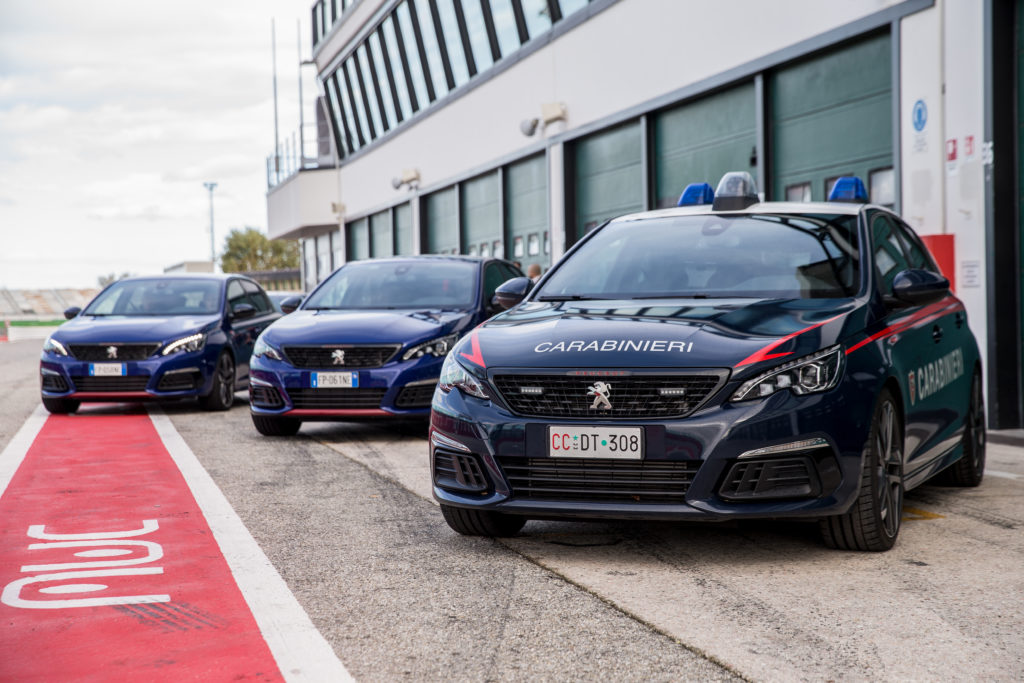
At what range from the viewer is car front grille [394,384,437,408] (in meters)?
9.87

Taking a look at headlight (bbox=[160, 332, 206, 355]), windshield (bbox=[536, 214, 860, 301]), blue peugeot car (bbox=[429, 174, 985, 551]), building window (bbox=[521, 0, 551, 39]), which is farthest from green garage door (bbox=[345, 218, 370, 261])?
blue peugeot car (bbox=[429, 174, 985, 551])

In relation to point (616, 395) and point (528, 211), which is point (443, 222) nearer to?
point (528, 211)

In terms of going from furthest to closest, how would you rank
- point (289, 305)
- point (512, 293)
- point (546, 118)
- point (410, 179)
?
point (410, 179) < point (546, 118) < point (289, 305) < point (512, 293)

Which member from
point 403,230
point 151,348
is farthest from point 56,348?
point 403,230

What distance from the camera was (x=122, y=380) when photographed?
12484 millimetres

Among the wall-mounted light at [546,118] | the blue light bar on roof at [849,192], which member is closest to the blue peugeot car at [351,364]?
the blue light bar on roof at [849,192]

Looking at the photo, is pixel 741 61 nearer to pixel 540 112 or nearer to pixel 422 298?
pixel 422 298

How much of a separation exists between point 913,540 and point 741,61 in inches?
367

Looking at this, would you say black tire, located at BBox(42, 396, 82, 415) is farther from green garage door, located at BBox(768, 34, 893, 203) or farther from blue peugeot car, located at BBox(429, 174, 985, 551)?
blue peugeot car, located at BBox(429, 174, 985, 551)

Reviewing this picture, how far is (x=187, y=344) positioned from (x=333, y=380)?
3454 millimetres

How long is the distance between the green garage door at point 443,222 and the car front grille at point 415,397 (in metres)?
17.2

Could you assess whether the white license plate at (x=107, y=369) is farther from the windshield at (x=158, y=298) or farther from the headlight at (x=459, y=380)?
the headlight at (x=459, y=380)

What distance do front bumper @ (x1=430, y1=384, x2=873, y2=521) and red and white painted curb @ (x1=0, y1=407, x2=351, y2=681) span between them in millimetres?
1135

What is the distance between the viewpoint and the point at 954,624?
4.31 meters
